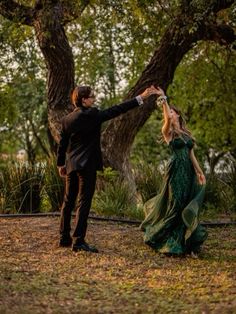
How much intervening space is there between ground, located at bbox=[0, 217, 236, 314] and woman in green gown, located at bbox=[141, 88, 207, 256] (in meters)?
0.21

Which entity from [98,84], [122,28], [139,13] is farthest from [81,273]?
[98,84]

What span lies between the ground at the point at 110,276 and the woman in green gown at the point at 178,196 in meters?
0.21

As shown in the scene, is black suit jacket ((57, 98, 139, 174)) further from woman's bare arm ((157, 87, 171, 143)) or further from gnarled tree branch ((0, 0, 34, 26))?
gnarled tree branch ((0, 0, 34, 26))

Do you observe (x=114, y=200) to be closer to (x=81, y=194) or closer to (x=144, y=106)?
(x=144, y=106)

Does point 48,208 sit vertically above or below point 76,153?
below

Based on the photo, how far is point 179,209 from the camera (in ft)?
27.3

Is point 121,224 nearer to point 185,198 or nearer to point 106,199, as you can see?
point 106,199

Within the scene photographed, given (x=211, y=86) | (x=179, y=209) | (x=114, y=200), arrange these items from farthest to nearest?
(x=211, y=86)
(x=114, y=200)
(x=179, y=209)

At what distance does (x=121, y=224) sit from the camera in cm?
1059

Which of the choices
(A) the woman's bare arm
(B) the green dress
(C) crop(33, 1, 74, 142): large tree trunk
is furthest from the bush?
(A) the woman's bare arm

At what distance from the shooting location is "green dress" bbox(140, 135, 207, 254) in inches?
320

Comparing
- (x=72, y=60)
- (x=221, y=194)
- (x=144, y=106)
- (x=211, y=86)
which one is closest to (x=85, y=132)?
(x=72, y=60)

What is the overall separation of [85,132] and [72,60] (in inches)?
212

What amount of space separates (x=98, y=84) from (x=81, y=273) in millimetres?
23401
